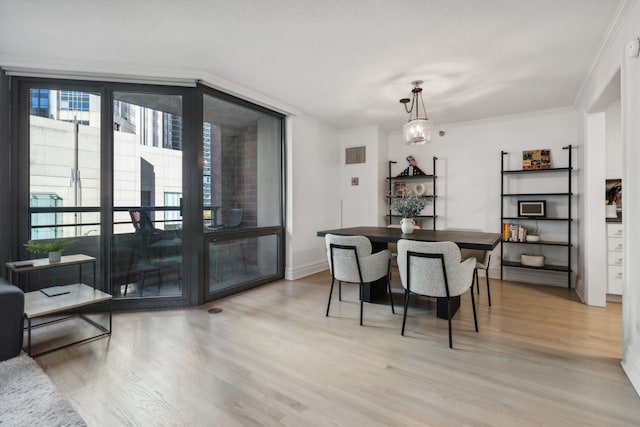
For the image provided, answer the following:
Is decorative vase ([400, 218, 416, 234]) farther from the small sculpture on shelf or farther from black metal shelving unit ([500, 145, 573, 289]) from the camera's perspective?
the small sculpture on shelf

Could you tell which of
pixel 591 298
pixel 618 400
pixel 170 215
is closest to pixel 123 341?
pixel 170 215

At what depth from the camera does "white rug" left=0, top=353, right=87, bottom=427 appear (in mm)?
1539

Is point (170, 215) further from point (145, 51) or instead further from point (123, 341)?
point (145, 51)

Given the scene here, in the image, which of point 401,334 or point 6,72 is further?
point 6,72

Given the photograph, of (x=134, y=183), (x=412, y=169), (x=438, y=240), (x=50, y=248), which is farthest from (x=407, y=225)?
(x=50, y=248)

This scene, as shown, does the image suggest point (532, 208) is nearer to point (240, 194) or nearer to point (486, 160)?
point (486, 160)

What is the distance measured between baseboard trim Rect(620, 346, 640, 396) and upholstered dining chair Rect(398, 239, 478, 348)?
0.91 metres

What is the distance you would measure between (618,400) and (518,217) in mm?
3101

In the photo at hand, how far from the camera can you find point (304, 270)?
15.6 feet

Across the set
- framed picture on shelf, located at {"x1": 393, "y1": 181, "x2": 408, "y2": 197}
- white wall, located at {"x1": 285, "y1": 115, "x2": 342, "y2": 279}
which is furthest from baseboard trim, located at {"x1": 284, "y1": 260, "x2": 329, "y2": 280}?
framed picture on shelf, located at {"x1": 393, "y1": 181, "x2": 408, "y2": 197}

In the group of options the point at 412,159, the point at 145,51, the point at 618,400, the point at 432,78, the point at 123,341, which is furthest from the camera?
the point at 412,159

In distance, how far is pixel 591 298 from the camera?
11.1 feet

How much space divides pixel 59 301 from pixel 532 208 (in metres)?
5.54

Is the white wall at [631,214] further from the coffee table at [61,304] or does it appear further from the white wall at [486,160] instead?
the coffee table at [61,304]
